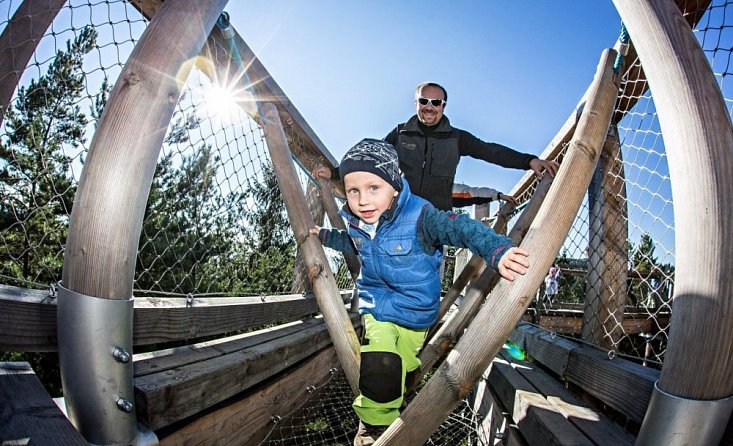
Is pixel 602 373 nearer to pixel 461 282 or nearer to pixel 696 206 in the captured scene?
pixel 696 206

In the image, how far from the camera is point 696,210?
2.44 feet

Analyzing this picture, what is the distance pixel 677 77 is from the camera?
31.9 inches

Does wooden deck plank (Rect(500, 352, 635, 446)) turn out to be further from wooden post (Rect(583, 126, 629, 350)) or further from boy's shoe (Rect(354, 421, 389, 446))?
boy's shoe (Rect(354, 421, 389, 446))

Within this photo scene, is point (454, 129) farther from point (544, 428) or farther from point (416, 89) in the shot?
point (544, 428)

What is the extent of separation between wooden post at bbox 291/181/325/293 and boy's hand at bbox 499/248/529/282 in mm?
1932

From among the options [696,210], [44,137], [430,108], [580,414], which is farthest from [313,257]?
[44,137]

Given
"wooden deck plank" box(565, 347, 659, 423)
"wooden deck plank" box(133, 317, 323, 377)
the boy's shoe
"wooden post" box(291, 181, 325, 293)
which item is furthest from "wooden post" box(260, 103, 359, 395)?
"wooden post" box(291, 181, 325, 293)

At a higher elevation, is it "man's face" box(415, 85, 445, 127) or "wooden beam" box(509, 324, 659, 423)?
"man's face" box(415, 85, 445, 127)

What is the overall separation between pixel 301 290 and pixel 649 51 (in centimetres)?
250

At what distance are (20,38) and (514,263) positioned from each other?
178cm

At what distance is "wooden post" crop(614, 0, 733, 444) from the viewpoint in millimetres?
704

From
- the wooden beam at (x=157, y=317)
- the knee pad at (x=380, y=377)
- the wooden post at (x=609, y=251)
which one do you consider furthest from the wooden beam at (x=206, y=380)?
the wooden post at (x=609, y=251)

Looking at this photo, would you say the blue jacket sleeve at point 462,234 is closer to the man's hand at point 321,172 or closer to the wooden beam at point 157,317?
the wooden beam at point 157,317

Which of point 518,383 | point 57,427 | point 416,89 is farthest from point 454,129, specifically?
point 57,427
